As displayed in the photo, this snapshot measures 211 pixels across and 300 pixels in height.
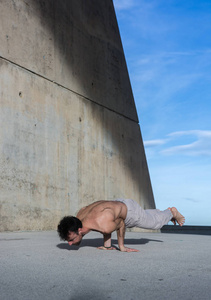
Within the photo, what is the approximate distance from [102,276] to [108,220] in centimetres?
150

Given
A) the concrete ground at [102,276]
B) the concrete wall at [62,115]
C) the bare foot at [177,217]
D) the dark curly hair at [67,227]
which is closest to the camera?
the concrete ground at [102,276]

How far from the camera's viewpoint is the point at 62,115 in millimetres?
10656

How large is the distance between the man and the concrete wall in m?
4.26

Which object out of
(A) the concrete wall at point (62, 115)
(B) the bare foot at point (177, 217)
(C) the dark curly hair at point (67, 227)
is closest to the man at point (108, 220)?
(C) the dark curly hair at point (67, 227)

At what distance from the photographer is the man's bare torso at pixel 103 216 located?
434 centimetres

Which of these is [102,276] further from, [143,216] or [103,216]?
[143,216]

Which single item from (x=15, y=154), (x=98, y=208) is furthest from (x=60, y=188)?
(x=98, y=208)

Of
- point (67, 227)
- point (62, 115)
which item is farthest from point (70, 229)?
point (62, 115)

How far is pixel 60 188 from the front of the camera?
33.4 ft

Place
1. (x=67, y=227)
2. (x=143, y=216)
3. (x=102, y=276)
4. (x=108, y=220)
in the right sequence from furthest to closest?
1. (x=143, y=216)
2. (x=108, y=220)
3. (x=67, y=227)
4. (x=102, y=276)

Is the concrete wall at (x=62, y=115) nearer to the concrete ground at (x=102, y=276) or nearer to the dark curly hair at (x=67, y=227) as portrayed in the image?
the dark curly hair at (x=67, y=227)

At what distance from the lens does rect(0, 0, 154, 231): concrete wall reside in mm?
9070

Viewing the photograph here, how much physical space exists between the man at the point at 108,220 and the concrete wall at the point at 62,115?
426 centimetres

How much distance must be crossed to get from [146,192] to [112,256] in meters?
10.2
